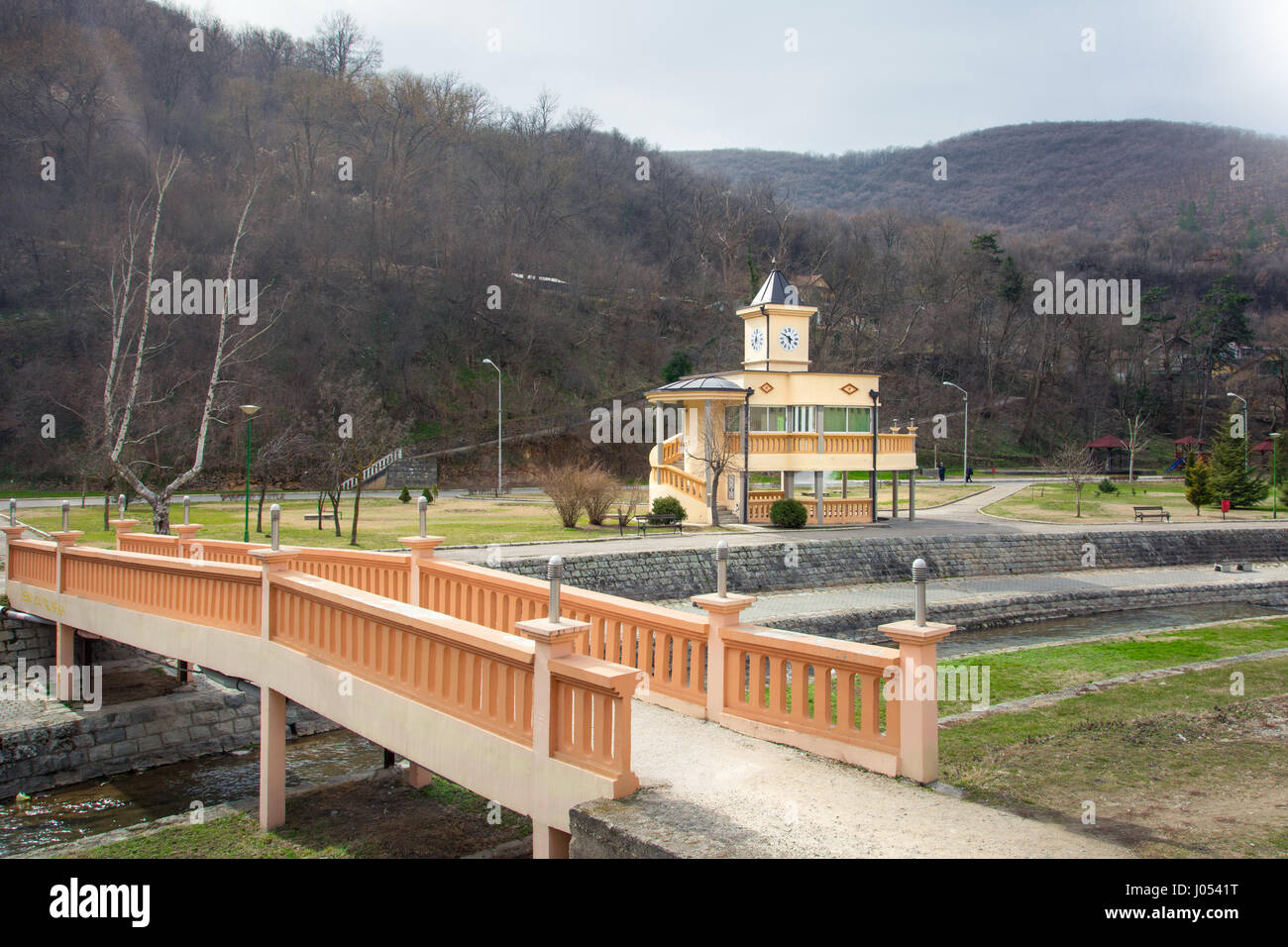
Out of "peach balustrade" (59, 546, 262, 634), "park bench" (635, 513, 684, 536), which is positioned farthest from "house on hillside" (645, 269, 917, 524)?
"peach balustrade" (59, 546, 262, 634)

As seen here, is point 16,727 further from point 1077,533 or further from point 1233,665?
point 1077,533

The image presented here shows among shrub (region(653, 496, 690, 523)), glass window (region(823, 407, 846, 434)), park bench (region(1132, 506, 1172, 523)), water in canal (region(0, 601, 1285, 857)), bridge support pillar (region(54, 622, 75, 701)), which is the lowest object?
water in canal (region(0, 601, 1285, 857))

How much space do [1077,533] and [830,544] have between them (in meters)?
9.97

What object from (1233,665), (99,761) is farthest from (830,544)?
(99,761)

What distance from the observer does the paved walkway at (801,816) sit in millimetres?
4730

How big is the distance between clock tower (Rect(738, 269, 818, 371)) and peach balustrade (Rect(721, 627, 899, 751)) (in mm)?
22641

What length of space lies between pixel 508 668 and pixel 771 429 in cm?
2337

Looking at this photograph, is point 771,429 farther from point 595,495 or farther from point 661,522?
point 595,495

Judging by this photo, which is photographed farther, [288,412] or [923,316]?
[923,316]

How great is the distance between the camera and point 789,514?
2703cm

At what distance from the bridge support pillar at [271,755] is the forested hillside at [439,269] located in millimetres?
19107

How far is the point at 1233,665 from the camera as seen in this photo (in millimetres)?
13828

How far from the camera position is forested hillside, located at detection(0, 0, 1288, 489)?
45.9 meters

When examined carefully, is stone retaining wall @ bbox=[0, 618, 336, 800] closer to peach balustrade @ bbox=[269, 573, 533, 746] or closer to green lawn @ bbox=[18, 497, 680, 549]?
peach balustrade @ bbox=[269, 573, 533, 746]
